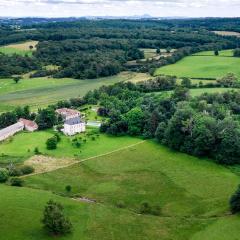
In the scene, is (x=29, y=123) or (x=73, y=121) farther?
(x=29, y=123)

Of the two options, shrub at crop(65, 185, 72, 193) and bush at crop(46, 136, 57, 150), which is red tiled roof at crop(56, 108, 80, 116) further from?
shrub at crop(65, 185, 72, 193)

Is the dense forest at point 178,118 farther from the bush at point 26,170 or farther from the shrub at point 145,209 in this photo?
the bush at point 26,170

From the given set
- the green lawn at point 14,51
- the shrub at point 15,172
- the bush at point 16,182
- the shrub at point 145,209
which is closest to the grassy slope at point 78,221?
the shrub at point 145,209

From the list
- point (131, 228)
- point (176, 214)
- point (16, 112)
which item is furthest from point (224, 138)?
point (16, 112)

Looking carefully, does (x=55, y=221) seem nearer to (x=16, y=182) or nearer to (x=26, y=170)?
(x=16, y=182)

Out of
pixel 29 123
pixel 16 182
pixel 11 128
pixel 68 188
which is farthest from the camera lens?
pixel 29 123

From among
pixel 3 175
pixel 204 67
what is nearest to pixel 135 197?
pixel 3 175
